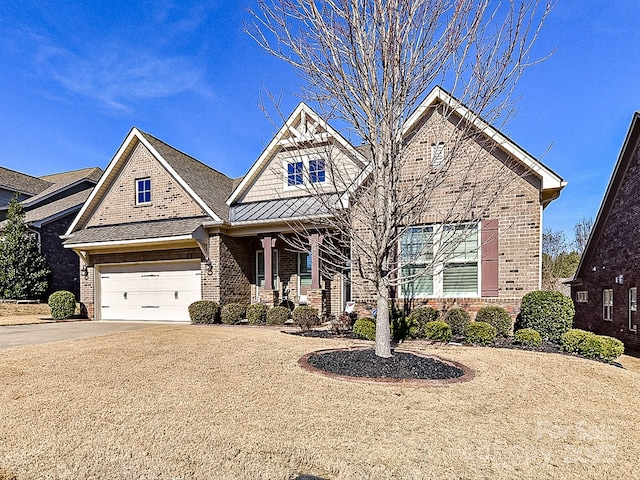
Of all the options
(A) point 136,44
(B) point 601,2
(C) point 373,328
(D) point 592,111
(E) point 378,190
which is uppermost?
(A) point 136,44

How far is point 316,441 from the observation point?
3506 mm

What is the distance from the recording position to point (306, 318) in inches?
418

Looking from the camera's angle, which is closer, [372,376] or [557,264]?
[372,376]

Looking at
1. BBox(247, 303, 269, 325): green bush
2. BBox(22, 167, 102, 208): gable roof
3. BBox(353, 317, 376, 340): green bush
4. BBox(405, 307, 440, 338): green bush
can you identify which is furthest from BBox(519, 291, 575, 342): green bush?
BBox(22, 167, 102, 208): gable roof

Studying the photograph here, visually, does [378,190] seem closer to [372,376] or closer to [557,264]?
[372,376]

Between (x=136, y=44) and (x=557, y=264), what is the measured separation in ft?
95.2

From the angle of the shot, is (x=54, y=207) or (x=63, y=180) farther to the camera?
(x=63, y=180)

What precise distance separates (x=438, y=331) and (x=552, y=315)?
2567 mm

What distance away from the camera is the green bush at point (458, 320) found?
9235mm

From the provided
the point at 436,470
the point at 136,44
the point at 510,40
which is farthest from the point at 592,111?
the point at 136,44

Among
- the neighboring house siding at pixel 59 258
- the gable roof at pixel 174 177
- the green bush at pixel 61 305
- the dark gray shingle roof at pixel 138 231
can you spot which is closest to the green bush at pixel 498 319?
the gable roof at pixel 174 177

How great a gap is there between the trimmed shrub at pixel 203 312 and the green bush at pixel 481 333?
791 cm

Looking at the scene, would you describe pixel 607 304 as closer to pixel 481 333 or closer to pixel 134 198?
pixel 481 333

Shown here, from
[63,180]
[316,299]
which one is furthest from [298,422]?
[63,180]
